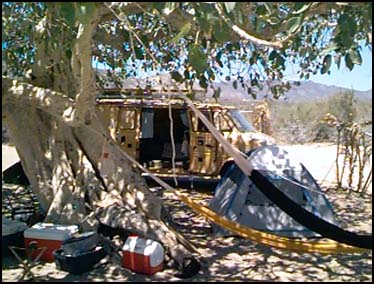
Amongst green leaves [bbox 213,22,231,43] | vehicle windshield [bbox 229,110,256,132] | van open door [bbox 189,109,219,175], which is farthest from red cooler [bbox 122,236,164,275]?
vehicle windshield [bbox 229,110,256,132]

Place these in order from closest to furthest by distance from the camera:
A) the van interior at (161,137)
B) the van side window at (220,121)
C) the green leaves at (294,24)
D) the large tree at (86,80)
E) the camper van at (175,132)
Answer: the green leaves at (294,24) → the large tree at (86,80) → the camper van at (175,132) → the van side window at (220,121) → the van interior at (161,137)

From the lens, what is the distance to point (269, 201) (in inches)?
233

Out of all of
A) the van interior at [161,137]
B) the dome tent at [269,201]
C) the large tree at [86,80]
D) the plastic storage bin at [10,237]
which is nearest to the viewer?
the large tree at [86,80]

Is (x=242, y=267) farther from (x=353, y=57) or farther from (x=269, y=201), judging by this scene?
(x=353, y=57)

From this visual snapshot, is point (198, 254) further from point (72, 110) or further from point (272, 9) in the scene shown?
point (272, 9)

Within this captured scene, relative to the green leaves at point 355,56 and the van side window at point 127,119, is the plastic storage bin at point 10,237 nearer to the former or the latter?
the green leaves at point 355,56

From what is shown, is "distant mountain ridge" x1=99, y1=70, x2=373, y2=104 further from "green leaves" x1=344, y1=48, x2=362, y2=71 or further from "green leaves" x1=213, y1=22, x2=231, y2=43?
"green leaves" x1=344, y1=48, x2=362, y2=71

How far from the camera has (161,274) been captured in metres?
4.37

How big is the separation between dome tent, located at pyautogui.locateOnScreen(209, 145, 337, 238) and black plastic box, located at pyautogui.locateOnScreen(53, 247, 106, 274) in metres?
1.74

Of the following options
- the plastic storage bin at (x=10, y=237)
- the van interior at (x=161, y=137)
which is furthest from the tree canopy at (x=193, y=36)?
the plastic storage bin at (x=10, y=237)

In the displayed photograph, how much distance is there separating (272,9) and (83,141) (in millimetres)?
2989

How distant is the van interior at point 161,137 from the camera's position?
Answer: 9234 millimetres

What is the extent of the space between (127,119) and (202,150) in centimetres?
162

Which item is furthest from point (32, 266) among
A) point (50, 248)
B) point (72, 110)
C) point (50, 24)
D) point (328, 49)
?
point (328, 49)
